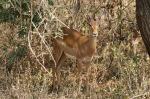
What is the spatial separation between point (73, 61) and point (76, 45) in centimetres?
34

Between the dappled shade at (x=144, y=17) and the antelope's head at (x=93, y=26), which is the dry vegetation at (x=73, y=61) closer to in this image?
the antelope's head at (x=93, y=26)

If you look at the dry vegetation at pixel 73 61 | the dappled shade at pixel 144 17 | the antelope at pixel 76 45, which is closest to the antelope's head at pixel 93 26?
the antelope at pixel 76 45

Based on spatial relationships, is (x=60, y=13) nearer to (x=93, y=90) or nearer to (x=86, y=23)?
(x=86, y=23)

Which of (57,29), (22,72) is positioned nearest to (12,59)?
(22,72)

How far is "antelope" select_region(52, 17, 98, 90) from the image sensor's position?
8.13 metres

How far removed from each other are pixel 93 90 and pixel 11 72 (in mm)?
1493

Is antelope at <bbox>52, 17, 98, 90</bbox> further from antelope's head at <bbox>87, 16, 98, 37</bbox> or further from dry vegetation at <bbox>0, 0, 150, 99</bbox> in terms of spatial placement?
dry vegetation at <bbox>0, 0, 150, 99</bbox>

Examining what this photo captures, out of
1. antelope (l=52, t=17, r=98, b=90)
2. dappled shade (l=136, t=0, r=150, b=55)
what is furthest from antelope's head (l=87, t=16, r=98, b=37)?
dappled shade (l=136, t=0, r=150, b=55)

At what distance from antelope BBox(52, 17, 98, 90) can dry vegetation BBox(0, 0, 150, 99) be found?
0.59 ft

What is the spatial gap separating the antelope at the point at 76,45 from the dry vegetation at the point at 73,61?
0.59ft

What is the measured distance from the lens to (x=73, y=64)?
8.48 metres

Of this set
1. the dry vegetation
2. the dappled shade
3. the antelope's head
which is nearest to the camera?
the dappled shade

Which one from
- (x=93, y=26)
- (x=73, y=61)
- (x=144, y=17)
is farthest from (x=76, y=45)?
(x=144, y=17)

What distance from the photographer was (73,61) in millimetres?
8594
